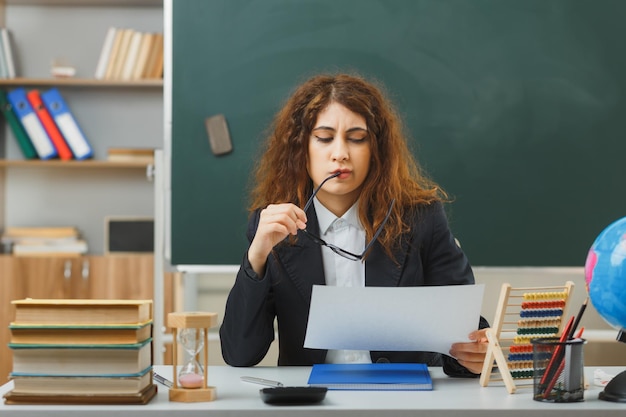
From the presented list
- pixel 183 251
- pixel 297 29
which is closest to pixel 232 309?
pixel 183 251

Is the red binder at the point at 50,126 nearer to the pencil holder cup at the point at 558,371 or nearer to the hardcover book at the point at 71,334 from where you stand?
the hardcover book at the point at 71,334

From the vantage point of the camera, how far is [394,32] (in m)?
3.39

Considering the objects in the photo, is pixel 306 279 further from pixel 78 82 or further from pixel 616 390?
pixel 78 82

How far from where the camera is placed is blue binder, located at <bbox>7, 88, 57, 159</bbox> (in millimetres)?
4176

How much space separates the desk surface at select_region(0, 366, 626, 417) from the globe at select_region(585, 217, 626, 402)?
4 cm

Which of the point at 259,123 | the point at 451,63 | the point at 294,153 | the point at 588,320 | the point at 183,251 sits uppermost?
the point at 451,63

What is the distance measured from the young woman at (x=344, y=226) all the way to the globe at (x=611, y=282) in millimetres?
608

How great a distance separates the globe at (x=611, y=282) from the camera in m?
1.38

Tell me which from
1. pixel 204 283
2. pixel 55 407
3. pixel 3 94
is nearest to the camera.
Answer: pixel 55 407

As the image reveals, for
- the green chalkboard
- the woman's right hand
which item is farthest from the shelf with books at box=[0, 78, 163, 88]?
the woman's right hand

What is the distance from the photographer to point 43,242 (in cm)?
411

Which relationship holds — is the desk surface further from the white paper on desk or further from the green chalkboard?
the green chalkboard

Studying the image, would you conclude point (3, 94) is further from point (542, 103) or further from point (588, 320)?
point (588, 320)

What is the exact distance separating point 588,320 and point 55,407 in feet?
8.86
